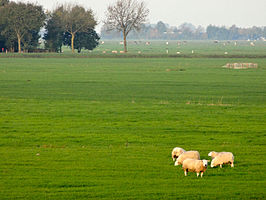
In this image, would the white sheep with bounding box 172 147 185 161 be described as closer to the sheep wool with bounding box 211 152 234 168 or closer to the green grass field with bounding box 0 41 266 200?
the green grass field with bounding box 0 41 266 200

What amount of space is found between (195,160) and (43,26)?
9587cm

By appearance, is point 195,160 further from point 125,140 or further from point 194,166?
point 125,140

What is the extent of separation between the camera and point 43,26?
106 metres

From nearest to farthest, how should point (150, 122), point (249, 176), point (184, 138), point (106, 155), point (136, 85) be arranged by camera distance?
point (249, 176)
point (106, 155)
point (184, 138)
point (150, 122)
point (136, 85)

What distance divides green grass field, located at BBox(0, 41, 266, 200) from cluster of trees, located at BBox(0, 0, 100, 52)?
62569mm

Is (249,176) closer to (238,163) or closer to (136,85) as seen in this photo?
(238,163)

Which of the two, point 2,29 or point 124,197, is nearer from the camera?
point 124,197

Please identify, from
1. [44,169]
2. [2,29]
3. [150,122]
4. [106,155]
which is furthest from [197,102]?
[2,29]

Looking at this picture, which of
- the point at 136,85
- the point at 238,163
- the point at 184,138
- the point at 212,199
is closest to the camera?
the point at 212,199

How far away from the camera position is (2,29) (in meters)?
102

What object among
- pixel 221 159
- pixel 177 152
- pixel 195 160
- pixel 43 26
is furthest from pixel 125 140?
pixel 43 26

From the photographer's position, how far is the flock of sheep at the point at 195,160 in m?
13.7

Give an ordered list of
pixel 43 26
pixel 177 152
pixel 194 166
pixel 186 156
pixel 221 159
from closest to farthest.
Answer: pixel 194 166
pixel 186 156
pixel 221 159
pixel 177 152
pixel 43 26

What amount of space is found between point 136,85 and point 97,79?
21.8 feet
